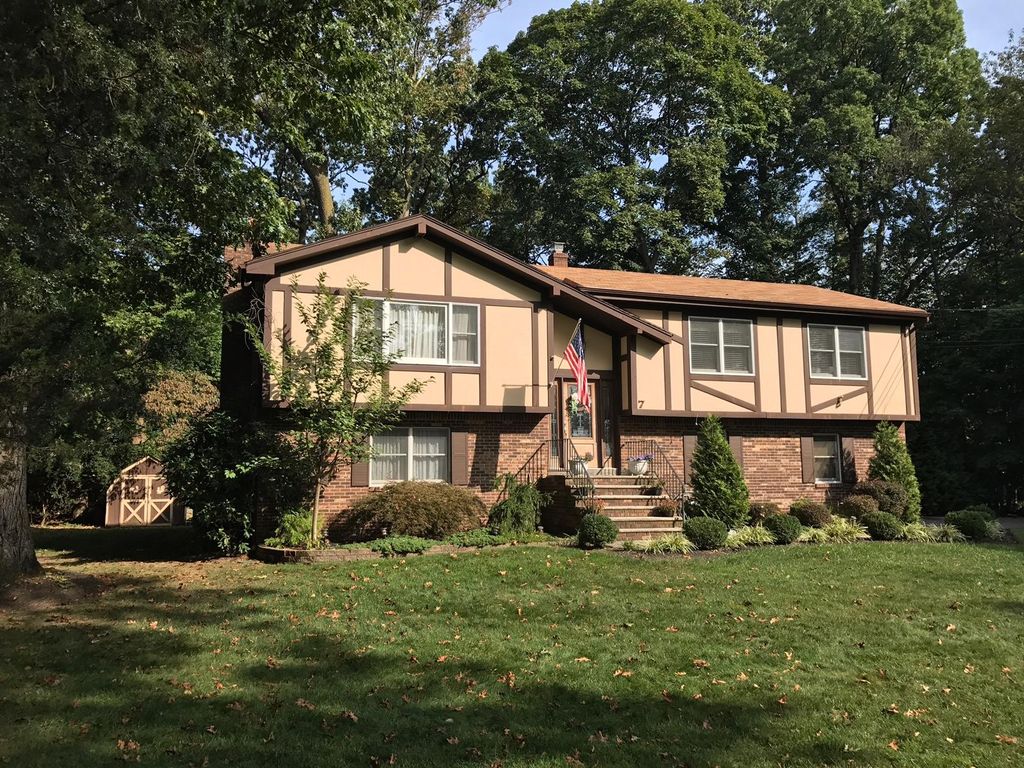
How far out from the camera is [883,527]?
1498cm

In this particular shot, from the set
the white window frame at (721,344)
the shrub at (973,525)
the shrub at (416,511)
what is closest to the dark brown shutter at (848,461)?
the white window frame at (721,344)

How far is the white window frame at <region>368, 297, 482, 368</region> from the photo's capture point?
1541 cm

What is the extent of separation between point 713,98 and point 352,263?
70.0 ft

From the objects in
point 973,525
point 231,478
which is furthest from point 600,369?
point 231,478

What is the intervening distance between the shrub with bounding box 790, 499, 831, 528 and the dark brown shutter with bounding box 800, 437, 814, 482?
2.10 metres

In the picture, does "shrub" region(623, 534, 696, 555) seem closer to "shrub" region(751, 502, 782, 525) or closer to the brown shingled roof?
"shrub" region(751, 502, 782, 525)

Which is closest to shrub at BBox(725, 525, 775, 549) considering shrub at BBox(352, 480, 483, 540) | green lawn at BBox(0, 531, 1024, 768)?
green lawn at BBox(0, 531, 1024, 768)

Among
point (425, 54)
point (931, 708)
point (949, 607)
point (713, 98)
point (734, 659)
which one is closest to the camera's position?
point (931, 708)

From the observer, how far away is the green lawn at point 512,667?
5.10 m

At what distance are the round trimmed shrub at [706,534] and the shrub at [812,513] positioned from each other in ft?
13.2

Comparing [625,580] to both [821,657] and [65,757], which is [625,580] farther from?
[65,757]

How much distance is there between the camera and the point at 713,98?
102ft

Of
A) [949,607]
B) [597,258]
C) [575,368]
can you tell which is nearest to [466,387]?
[575,368]

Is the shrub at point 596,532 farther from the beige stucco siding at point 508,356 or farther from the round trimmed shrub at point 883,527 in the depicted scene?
the round trimmed shrub at point 883,527
